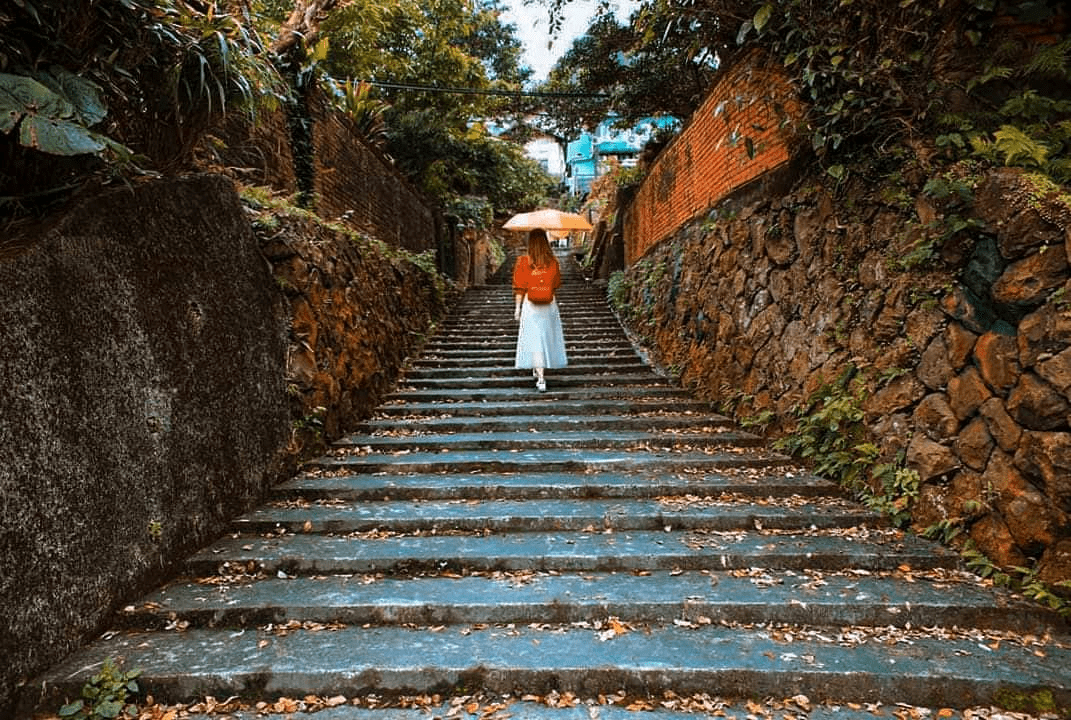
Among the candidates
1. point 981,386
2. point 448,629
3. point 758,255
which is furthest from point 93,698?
point 758,255

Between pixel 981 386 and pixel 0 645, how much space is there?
4643mm

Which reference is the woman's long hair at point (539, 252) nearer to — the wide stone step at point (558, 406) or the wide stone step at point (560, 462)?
the wide stone step at point (558, 406)

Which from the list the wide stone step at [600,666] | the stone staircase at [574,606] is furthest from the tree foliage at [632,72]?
the wide stone step at [600,666]

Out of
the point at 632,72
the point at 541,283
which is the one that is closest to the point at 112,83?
the point at 541,283

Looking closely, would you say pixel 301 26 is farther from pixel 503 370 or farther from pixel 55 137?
pixel 55 137

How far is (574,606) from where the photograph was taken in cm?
267

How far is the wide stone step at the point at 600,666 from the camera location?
2.20 meters

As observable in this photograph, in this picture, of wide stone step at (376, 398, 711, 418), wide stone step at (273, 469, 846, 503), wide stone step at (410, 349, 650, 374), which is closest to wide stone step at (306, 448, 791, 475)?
wide stone step at (273, 469, 846, 503)

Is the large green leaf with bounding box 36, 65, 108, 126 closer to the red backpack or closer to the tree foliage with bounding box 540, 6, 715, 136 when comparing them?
the red backpack

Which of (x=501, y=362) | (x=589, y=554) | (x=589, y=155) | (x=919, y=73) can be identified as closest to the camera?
(x=589, y=554)

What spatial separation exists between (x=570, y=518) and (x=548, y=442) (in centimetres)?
137

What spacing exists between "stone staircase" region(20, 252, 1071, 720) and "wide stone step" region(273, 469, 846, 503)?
16 millimetres

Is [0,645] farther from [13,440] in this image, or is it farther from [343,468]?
[343,468]

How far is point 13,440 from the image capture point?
84.4 inches
